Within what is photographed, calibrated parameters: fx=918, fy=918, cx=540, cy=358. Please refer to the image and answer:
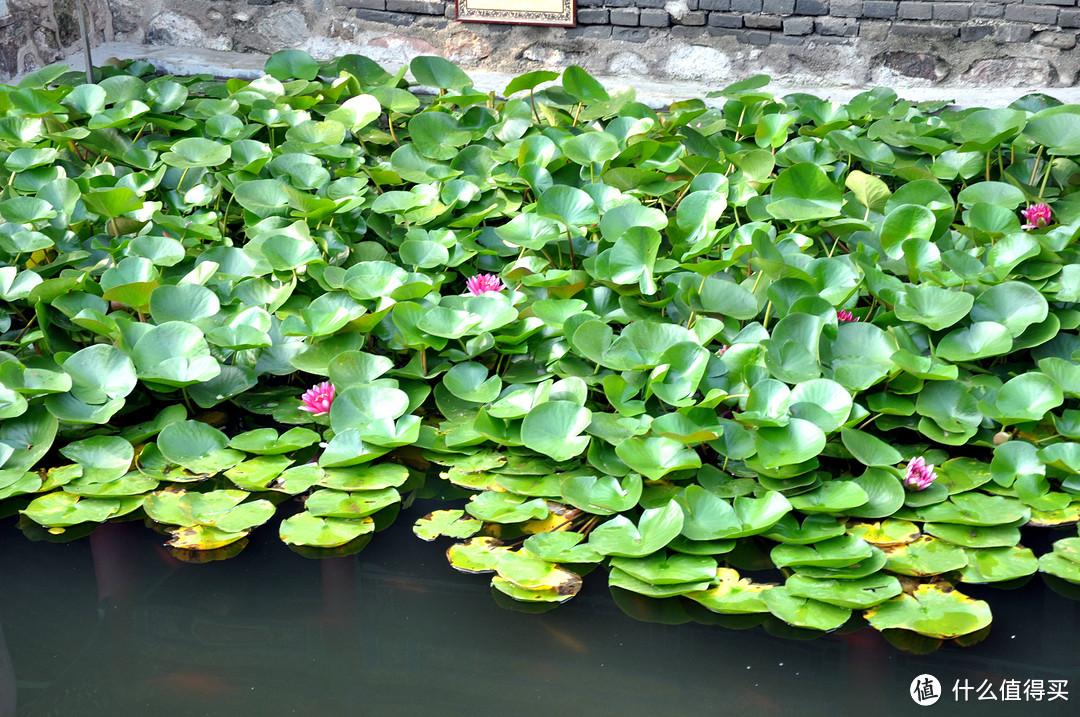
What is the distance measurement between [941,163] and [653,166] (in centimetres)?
63

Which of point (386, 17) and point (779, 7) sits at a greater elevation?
point (386, 17)

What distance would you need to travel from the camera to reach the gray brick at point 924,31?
2.59 m

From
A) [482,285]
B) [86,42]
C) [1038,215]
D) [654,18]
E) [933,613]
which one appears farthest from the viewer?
Result: [654,18]

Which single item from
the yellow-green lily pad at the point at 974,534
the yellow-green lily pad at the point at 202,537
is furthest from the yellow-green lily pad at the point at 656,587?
the yellow-green lily pad at the point at 202,537

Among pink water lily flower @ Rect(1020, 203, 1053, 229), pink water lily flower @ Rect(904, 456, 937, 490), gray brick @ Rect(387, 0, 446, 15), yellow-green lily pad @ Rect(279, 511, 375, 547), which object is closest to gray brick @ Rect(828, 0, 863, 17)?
pink water lily flower @ Rect(1020, 203, 1053, 229)

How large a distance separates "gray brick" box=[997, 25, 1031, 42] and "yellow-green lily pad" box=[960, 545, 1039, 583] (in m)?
1.87

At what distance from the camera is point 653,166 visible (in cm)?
201

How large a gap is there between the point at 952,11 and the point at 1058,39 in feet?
0.96

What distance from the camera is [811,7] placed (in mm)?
2635

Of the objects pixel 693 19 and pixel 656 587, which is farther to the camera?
pixel 693 19

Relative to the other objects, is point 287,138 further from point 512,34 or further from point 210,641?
point 210,641

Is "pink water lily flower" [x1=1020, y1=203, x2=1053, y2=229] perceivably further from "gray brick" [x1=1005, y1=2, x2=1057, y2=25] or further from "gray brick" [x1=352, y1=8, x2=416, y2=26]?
"gray brick" [x1=352, y1=8, x2=416, y2=26]

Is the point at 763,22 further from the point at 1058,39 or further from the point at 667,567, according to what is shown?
the point at 667,567

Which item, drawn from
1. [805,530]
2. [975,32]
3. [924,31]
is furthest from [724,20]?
Result: [805,530]
